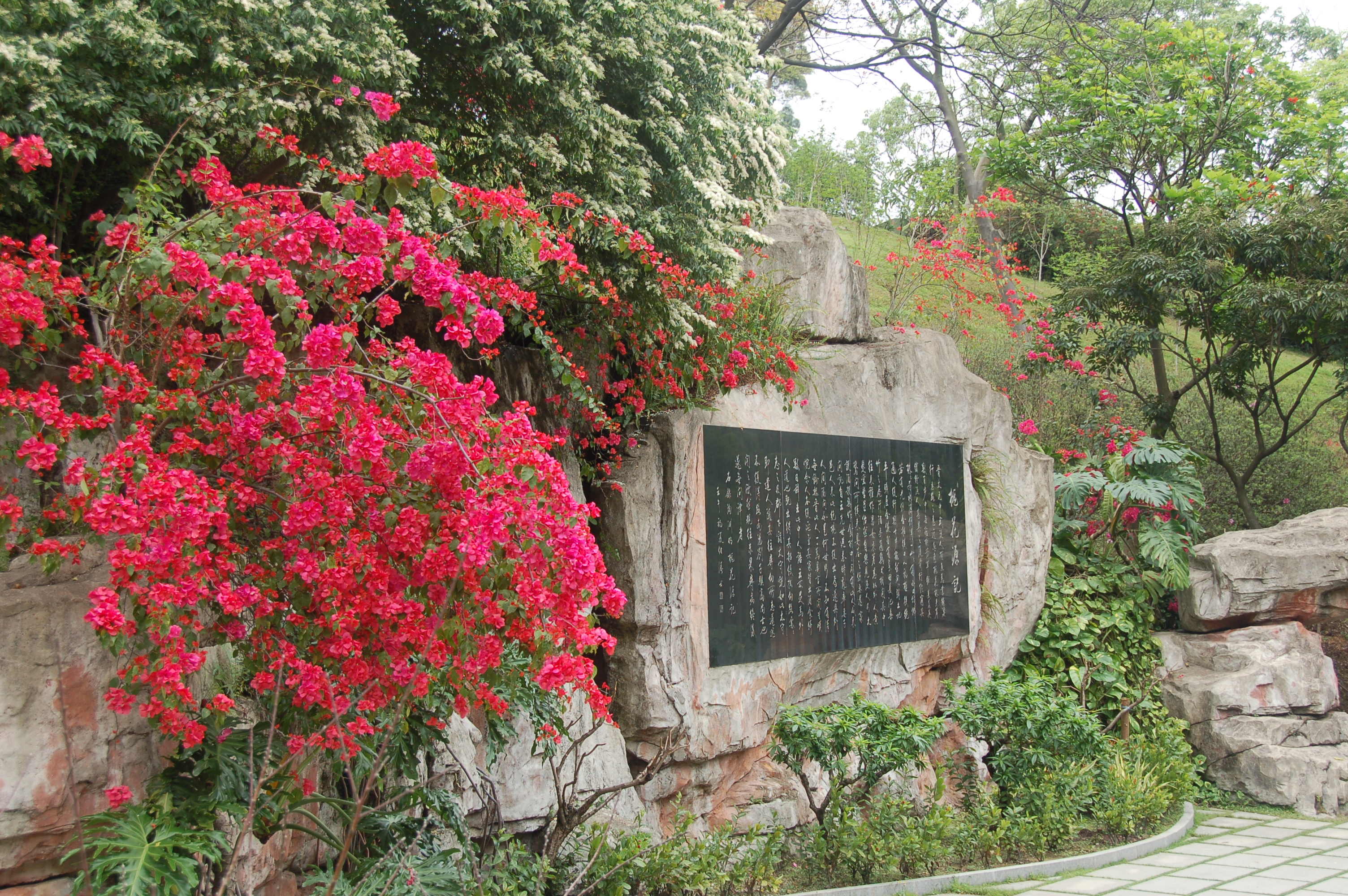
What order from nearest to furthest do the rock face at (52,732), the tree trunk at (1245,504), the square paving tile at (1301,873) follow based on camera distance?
the rock face at (52,732)
the square paving tile at (1301,873)
the tree trunk at (1245,504)

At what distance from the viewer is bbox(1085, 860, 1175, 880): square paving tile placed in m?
4.42

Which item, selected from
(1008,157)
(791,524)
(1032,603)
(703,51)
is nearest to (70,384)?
(703,51)

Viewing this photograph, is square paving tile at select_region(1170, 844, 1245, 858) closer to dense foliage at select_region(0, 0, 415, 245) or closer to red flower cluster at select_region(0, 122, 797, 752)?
red flower cluster at select_region(0, 122, 797, 752)

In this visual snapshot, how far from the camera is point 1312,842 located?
5.27 meters

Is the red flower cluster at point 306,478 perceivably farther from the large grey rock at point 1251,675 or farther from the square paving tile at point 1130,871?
the large grey rock at point 1251,675

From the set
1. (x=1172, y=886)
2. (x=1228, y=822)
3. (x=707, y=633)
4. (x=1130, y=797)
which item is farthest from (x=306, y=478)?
(x=1228, y=822)

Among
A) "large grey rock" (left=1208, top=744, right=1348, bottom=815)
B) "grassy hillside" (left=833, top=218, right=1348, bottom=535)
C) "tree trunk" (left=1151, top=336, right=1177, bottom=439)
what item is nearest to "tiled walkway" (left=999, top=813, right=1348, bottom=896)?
"large grey rock" (left=1208, top=744, right=1348, bottom=815)

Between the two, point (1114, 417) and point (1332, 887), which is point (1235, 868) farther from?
point (1114, 417)

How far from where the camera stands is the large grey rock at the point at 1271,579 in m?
6.78

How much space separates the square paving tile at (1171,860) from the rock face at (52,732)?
4.69 metres

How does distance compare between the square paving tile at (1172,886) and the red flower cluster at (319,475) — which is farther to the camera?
the square paving tile at (1172,886)

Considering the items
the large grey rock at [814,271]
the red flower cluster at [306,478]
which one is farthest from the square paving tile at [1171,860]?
the red flower cluster at [306,478]

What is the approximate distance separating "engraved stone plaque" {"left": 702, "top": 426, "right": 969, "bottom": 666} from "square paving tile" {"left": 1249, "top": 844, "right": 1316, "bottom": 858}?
2.01m

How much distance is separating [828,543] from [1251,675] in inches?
139
